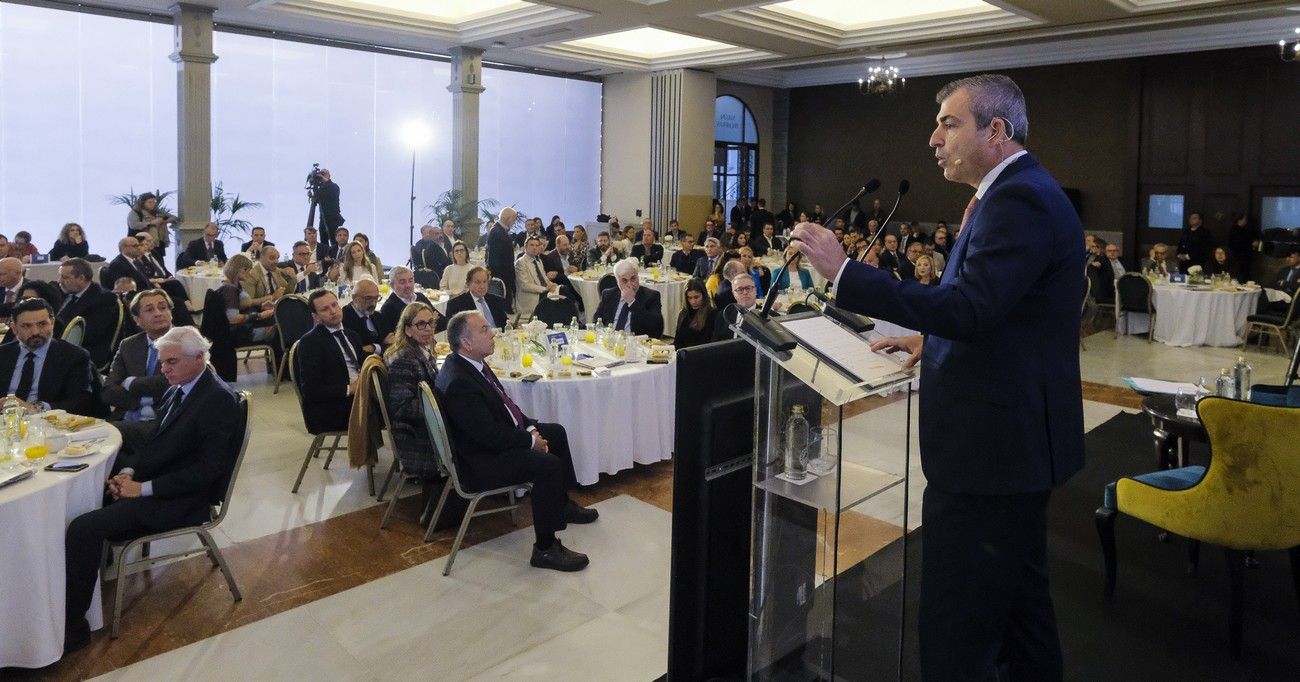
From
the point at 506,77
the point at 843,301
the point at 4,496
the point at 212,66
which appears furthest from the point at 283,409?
the point at 506,77

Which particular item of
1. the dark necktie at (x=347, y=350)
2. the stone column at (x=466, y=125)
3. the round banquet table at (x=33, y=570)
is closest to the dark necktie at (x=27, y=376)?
the dark necktie at (x=347, y=350)

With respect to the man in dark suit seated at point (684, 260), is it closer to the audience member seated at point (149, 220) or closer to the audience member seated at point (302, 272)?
the audience member seated at point (302, 272)

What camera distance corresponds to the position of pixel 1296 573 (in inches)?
139

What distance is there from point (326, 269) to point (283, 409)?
11.9 ft

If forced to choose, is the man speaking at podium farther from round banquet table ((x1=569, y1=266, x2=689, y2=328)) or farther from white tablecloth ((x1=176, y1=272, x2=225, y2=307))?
white tablecloth ((x1=176, y1=272, x2=225, y2=307))

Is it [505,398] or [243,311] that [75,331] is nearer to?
[243,311]

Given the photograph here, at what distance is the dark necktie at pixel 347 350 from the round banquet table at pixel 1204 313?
31.1ft

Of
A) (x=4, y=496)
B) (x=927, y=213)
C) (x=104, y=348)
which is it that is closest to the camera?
(x=4, y=496)

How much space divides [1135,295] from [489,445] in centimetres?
957

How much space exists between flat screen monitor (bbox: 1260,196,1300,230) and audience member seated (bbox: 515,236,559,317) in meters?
11.6

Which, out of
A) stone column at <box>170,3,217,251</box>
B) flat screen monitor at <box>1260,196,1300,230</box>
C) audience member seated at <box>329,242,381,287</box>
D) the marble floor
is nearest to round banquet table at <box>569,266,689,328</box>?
audience member seated at <box>329,242,381,287</box>

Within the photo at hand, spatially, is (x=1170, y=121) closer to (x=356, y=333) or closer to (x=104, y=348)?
(x=356, y=333)

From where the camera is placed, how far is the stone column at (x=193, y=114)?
36.9 feet

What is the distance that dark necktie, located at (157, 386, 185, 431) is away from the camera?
12.4 ft
